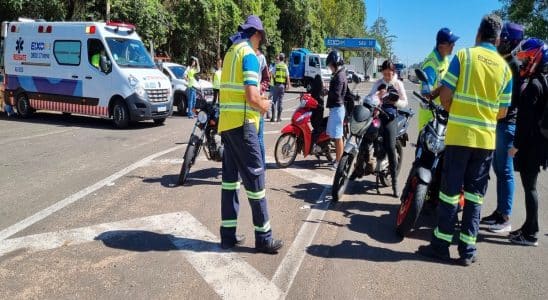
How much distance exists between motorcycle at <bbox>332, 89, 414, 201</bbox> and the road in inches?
11.2

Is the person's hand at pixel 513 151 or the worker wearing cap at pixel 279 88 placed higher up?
the worker wearing cap at pixel 279 88

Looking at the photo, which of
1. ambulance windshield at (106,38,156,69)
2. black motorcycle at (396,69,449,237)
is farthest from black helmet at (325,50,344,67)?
ambulance windshield at (106,38,156,69)

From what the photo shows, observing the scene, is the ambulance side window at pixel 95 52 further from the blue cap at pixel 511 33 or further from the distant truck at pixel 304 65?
the distant truck at pixel 304 65

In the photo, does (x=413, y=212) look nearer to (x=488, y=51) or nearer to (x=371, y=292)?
(x=371, y=292)

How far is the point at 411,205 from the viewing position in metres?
4.72

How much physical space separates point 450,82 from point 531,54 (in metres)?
1.32

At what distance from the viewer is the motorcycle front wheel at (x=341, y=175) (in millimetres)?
5969

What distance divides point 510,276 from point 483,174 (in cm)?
90

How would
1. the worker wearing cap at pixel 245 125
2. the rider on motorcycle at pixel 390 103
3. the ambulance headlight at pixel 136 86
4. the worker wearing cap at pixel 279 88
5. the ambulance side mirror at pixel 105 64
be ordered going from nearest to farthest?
1. the worker wearing cap at pixel 245 125
2. the rider on motorcycle at pixel 390 103
3. the ambulance headlight at pixel 136 86
4. the ambulance side mirror at pixel 105 64
5. the worker wearing cap at pixel 279 88

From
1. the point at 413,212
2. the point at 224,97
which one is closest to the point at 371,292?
the point at 413,212

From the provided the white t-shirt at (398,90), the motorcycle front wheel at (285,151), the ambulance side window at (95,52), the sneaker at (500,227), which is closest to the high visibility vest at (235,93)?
the white t-shirt at (398,90)

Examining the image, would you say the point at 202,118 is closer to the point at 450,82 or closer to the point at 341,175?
the point at 341,175

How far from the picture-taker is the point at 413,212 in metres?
4.70

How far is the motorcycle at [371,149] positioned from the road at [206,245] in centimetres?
28
